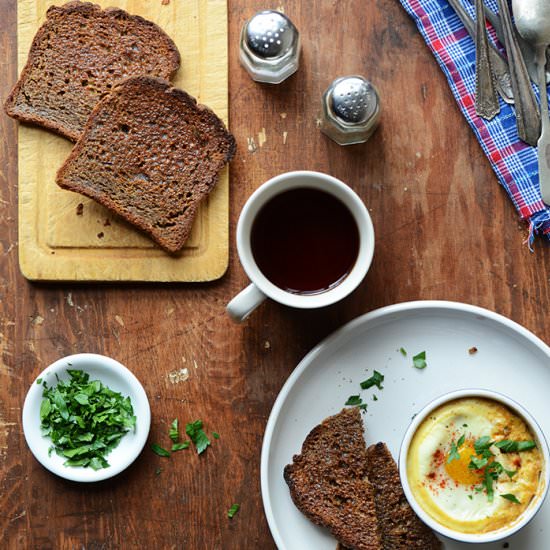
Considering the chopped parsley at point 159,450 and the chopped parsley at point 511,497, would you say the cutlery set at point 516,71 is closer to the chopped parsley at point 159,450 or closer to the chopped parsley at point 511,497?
the chopped parsley at point 511,497

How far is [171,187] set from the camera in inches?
77.9

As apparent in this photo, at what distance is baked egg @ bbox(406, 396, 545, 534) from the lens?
177 cm

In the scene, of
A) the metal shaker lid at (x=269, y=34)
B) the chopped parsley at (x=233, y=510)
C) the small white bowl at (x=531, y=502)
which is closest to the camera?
the small white bowl at (x=531, y=502)

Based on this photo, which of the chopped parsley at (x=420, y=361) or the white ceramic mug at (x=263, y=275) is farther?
the chopped parsley at (x=420, y=361)

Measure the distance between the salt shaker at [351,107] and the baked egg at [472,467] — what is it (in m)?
0.72

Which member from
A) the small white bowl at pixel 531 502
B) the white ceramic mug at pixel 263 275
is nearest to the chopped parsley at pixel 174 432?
the white ceramic mug at pixel 263 275

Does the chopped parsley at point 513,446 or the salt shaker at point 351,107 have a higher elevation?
the salt shaker at point 351,107

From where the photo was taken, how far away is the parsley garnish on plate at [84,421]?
1953 millimetres

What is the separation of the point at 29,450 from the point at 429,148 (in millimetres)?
1329

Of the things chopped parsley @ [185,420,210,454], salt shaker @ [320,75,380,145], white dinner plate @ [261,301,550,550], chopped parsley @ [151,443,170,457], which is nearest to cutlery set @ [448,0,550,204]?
salt shaker @ [320,75,380,145]

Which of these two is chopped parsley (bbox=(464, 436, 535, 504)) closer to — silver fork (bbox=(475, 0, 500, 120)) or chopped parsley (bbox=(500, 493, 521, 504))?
chopped parsley (bbox=(500, 493, 521, 504))

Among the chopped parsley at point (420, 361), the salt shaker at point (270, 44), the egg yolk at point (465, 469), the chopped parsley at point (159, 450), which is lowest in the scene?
the chopped parsley at point (159, 450)

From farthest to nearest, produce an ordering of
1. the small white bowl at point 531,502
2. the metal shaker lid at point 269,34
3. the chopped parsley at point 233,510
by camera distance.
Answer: the chopped parsley at point 233,510, the metal shaker lid at point 269,34, the small white bowl at point 531,502

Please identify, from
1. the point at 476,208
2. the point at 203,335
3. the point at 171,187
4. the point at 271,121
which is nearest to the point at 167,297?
the point at 203,335
